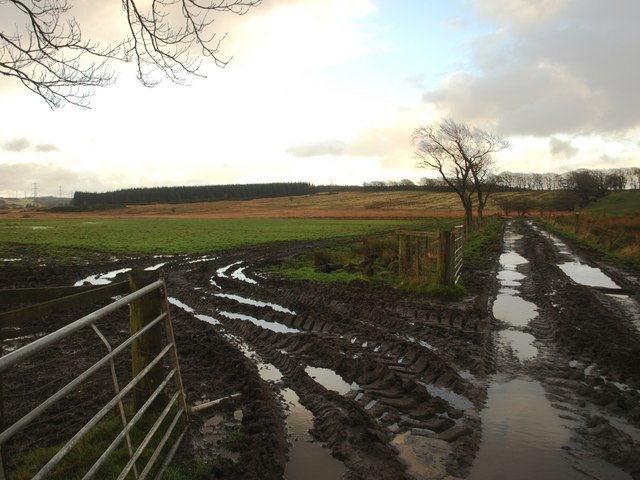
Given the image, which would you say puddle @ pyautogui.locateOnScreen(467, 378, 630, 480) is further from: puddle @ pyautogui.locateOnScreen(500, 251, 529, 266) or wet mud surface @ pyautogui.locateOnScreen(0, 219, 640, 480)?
puddle @ pyautogui.locateOnScreen(500, 251, 529, 266)

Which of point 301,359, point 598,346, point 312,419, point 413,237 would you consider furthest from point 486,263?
point 312,419

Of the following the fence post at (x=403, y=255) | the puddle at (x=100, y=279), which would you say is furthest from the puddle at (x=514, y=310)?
the puddle at (x=100, y=279)

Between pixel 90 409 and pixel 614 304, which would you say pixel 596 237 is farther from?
pixel 90 409

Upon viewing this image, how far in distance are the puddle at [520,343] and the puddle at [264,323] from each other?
3841mm

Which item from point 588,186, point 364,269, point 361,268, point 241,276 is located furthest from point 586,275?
point 588,186

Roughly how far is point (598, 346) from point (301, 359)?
193 inches

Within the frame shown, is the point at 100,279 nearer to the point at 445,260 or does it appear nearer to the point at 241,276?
the point at 241,276

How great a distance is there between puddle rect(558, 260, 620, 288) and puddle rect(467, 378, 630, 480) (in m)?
10.5

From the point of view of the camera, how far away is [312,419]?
5.36m

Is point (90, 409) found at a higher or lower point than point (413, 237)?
lower

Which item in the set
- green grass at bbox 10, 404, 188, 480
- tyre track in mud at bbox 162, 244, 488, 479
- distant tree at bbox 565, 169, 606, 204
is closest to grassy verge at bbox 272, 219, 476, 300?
tyre track in mud at bbox 162, 244, 488, 479

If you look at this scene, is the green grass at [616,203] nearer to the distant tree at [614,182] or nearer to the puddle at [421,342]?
the distant tree at [614,182]

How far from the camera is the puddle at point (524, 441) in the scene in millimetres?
4230

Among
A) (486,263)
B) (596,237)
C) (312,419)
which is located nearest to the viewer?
(312,419)
